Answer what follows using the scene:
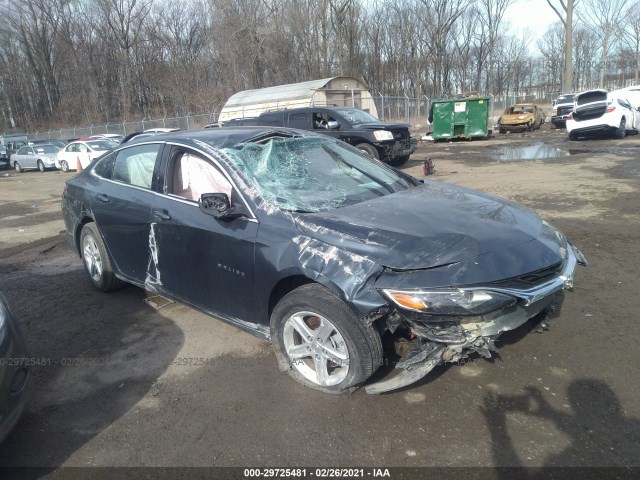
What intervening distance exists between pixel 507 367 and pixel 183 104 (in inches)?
2005

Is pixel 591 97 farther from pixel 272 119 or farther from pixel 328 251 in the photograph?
pixel 328 251

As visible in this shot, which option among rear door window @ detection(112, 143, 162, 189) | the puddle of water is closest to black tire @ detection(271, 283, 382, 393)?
rear door window @ detection(112, 143, 162, 189)

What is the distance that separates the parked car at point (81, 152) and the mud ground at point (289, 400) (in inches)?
692

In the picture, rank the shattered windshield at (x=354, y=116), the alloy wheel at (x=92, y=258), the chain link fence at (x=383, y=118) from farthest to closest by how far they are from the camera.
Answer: the chain link fence at (x=383, y=118) → the shattered windshield at (x=354, y=116) → the alloy wheel at (x=92, y=258)

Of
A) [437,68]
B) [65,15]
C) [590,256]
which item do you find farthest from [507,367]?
[65,15]

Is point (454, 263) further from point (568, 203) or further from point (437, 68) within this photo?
point (437, 68)

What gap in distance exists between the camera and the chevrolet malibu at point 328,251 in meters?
2.69

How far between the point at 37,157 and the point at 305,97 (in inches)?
550

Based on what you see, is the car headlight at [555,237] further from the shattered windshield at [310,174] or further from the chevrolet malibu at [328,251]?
the shattered windshield at [310,174]

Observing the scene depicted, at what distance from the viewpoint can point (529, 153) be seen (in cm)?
1556

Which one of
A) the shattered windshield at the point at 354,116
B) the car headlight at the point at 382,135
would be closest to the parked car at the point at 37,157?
the shattered windshield at the point at 354,116

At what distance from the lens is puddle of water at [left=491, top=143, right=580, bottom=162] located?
46.9ft

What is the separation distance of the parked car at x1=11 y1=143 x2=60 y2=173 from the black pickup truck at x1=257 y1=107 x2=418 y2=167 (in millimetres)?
14282

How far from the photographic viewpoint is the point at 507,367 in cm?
322
